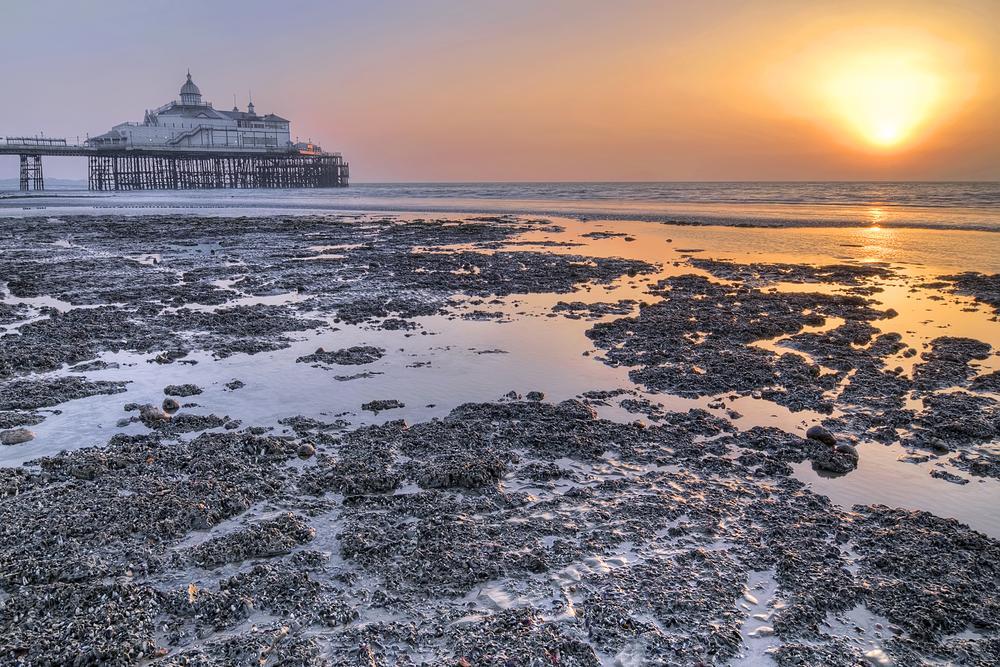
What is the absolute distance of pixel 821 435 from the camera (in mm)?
6406

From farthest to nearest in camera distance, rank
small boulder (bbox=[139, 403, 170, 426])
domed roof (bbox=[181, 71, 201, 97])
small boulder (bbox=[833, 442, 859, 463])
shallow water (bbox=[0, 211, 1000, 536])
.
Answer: domed roof (bbox=[181, 71, 201, 97]) → small boulder (bbox=[139, 403, 170, 426]) → small boulder (bbox=[833, 442, 859, 463]) → shallow water (bbox=[0, 211, 1000, 536])

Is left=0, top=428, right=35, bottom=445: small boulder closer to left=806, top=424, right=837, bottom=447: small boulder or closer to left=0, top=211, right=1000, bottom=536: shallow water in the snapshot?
left=0, top=211, right=1000, bottom=536: shallow water

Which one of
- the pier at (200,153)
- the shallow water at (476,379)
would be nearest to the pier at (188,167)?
Result: the pier at (200,153)

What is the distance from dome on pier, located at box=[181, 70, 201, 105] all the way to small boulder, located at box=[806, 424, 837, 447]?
12432 centimetres

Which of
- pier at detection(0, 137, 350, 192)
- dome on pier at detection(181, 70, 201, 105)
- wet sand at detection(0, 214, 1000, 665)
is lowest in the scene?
wet sand at detection(0, 214, 1000, 665)

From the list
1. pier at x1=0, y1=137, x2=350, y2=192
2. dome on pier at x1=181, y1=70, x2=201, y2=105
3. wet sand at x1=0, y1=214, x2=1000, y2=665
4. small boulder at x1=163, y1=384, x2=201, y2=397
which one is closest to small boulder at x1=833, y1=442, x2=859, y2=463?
wet sand at x1=0, y1=214, x2=1000, y2=665

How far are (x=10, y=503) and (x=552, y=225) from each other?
30.2 metres

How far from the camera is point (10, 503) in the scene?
5.01 metres

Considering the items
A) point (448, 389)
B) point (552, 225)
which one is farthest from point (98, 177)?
point (448, 389)

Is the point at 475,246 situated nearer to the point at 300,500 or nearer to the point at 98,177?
the point at 300,500

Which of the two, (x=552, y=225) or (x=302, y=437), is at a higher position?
(x=552, y=225)

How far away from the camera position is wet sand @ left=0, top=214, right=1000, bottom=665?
3.74 m

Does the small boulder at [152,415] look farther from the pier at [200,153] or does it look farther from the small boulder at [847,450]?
the pier at [200,153]

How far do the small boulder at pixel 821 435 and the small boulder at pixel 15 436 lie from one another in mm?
8038
